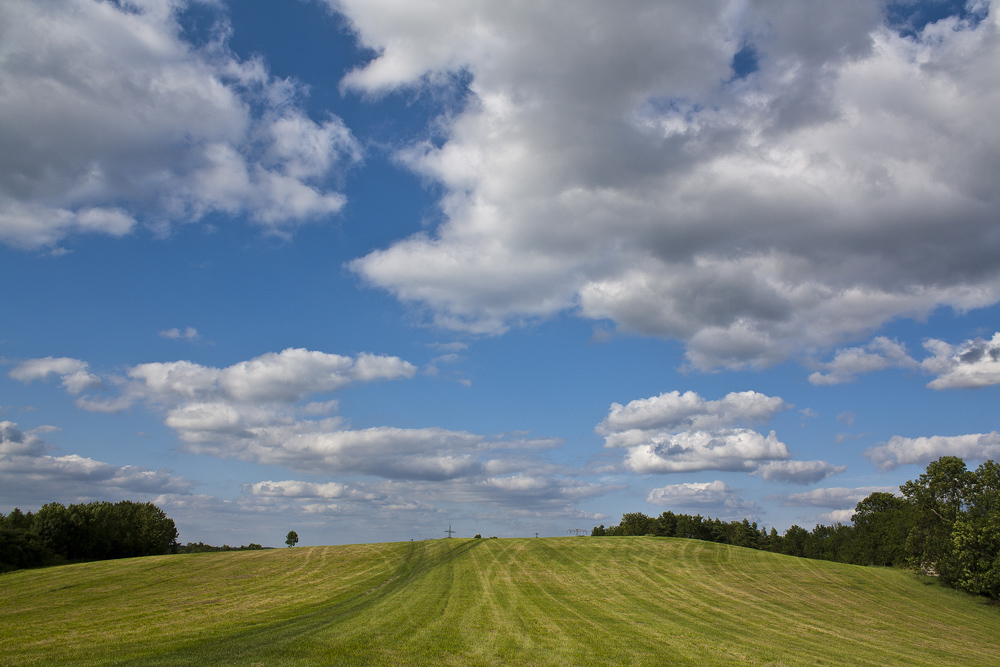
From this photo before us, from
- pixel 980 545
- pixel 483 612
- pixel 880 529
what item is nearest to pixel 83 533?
pixel 483 612

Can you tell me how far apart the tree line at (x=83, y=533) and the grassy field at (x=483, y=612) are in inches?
892

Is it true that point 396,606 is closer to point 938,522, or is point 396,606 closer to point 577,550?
point 577,550

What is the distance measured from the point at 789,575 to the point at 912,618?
20.3m

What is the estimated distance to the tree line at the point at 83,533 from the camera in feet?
261

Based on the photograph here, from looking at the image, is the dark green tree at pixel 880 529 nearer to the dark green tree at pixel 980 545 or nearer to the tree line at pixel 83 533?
the dark green tree at pixel 980 545

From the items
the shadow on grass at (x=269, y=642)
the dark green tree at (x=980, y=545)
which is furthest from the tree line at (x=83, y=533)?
the dark green tree at (x=980, y=545)

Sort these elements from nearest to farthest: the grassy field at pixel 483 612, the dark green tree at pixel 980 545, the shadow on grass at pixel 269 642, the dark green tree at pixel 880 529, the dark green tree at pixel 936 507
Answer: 1. the shadow on grass at pixel 269 642
2. the grassy field at pixel 483 612
3. the dark green tree at pixel 980 545
4. the dark green tree at pixel 936 507
5. the dark green tree at pixel 880 529

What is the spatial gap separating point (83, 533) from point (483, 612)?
9592 centimetres

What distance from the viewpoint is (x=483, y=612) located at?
137ft

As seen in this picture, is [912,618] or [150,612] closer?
[150,612]

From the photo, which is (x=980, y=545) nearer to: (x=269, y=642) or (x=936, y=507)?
(x=936, y=507)

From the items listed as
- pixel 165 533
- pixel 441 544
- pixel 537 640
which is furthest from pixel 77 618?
pixel 165 533

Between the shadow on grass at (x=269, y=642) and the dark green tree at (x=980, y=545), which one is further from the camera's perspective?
the dark green tree at (x=980, y=545)

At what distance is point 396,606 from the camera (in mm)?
43156
